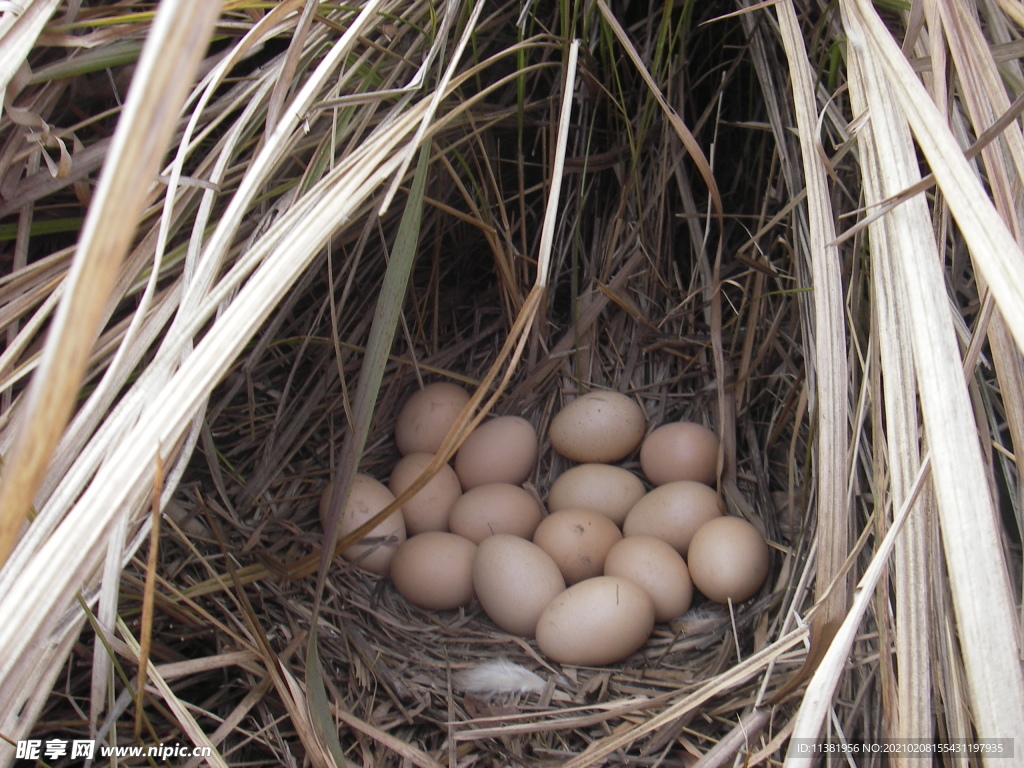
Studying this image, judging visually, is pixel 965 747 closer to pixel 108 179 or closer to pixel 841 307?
pixel 841 307

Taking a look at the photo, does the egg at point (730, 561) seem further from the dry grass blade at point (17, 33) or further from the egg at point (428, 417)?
the dry grass blade at point (17, 33)

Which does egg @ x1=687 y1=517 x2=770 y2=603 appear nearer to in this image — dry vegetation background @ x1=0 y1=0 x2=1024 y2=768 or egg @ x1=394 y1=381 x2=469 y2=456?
dry vegetation background @ x1=0 y1=0 x2=1024 y2=768

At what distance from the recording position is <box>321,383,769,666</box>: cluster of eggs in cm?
107

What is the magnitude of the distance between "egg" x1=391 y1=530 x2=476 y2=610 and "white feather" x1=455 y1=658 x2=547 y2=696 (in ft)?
0.44

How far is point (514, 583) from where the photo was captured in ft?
3.65

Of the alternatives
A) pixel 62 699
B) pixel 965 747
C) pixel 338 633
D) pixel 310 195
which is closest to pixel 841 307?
pixel 965 747

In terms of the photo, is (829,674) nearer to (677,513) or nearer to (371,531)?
(677,513)

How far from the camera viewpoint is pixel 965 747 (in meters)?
0.56

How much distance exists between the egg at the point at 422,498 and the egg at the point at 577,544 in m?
0.18

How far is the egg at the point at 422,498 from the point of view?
4.23 feet

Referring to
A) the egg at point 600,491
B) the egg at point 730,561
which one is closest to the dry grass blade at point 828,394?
the egg at point 730,561

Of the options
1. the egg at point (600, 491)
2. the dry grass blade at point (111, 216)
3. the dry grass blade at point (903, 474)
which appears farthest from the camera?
the egg at point (600, 491)

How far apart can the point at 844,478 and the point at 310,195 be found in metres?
0.55

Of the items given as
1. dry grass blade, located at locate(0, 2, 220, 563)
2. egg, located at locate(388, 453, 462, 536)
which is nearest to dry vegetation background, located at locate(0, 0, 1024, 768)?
dry grass blade, located at locate(0, 2, 220, 563)
